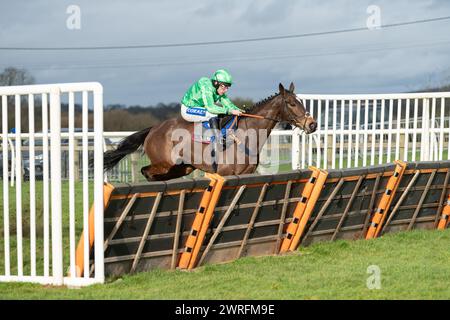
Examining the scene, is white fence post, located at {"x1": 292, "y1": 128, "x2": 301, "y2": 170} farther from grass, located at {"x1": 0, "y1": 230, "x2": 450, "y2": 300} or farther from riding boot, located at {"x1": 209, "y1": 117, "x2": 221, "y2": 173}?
grass, located at {"x1": 0, "y1": 230, "x2": 450, "y2": 300}

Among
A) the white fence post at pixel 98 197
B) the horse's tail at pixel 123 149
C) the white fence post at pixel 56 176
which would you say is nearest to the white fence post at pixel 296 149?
the horse's tail at pixel 123 149

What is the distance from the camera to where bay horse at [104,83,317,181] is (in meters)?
10.3

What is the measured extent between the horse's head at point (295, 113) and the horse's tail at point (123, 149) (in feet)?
6.46

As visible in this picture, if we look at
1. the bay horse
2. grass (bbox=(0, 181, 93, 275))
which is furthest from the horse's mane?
grass (bbox=(0, 181, 93, 275))

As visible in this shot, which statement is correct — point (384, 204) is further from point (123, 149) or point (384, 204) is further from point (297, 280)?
point (123, 149)

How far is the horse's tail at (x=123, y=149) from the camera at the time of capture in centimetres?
1111

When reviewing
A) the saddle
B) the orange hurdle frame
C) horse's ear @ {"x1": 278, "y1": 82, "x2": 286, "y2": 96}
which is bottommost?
the orange hurdle frame

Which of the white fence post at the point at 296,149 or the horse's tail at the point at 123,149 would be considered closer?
the horse's tail at the point at 123,149

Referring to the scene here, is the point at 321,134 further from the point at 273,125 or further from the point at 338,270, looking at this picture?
the point at 338,270

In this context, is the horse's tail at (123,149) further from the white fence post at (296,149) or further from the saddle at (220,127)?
the white fence post at (296,149)

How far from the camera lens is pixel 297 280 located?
654cm

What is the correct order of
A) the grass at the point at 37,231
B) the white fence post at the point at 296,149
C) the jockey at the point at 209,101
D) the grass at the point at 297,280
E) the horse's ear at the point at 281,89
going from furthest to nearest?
the white fence post at the point at 296,149 < the horse's ear at the point at 281,89 < the jockey at the point at 209,101 < the grass at the point at 37,231 < the grass at the point at 297,280
